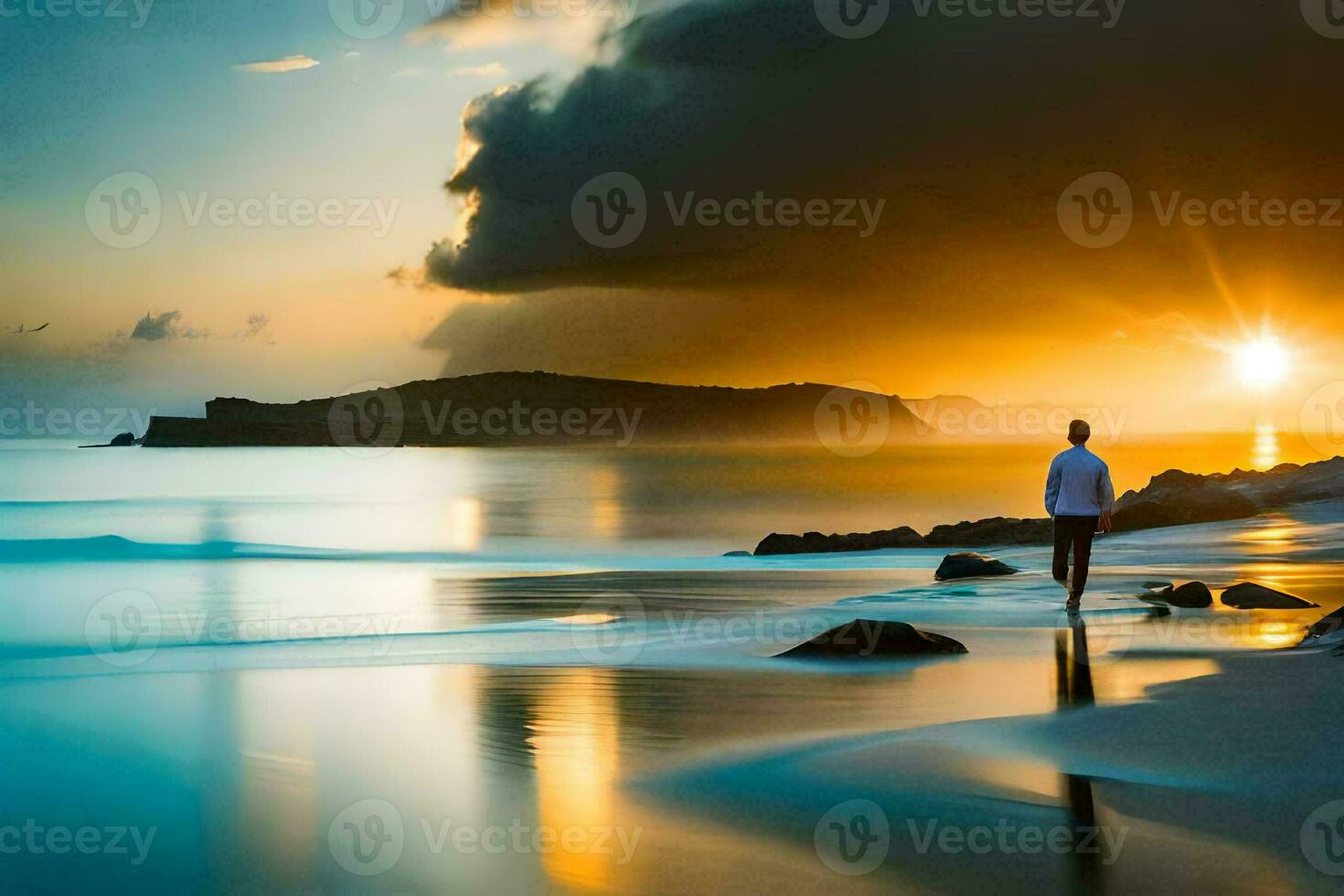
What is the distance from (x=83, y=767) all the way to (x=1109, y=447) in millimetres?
185017

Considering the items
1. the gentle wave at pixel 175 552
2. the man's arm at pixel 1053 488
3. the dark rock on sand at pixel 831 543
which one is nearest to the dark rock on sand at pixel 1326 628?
the man's arm at pixel 1053 488

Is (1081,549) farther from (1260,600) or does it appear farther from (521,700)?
(521,700)

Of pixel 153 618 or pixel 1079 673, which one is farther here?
pixel 153 618

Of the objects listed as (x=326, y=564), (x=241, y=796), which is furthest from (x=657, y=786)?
(x=326, y=564)

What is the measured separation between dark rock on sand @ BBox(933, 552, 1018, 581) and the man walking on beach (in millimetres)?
3853

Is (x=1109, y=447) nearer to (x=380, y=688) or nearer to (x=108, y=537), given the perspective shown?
(x=108, y=537)

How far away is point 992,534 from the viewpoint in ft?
88.7

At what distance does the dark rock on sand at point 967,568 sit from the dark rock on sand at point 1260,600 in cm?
442

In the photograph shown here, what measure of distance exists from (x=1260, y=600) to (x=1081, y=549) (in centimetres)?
207

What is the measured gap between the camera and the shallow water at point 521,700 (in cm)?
646

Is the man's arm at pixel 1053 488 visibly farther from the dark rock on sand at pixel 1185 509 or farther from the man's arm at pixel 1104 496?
the dark rock on sand at pixel 1185 509

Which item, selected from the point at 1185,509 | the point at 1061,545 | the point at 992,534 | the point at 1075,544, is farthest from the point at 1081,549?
the point at 1185,509

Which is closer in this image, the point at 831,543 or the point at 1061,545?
the point at 1061,545

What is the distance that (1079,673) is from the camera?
10.5 metres
